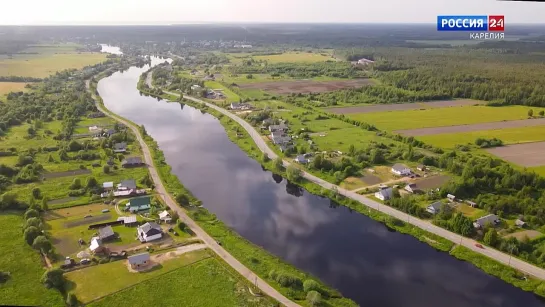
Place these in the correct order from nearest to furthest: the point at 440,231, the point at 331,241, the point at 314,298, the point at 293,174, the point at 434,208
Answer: the point at 314,298, the point at 440,231, the point at 331,241, the point at 434,208, the point at 293,174

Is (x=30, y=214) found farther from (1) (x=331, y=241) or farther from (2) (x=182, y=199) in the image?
(1) (x=331, y=241)

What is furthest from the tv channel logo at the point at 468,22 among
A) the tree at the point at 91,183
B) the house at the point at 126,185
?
the tree at the point at 91,183

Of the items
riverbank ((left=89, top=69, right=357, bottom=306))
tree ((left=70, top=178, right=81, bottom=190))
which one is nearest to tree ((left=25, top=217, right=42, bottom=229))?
tree ((left=70, top=178, right=81, bottom=190))

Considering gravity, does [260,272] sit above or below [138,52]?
below

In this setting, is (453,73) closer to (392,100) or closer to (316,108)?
(392,100)

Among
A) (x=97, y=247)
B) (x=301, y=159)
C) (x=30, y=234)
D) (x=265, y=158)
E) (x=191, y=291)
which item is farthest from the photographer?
(x=265, y=158)

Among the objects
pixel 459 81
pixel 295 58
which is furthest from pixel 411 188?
pixel 295 58

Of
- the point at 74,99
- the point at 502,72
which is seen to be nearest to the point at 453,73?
the point at 502,72
